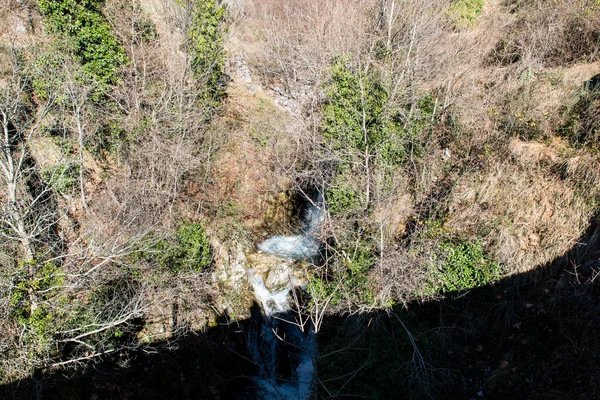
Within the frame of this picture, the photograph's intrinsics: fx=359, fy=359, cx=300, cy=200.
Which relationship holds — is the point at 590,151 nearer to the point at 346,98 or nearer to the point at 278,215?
the point at 346,98

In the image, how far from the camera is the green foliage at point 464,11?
45.0 ft

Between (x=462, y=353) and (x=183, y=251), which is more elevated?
(x=183, y=251)

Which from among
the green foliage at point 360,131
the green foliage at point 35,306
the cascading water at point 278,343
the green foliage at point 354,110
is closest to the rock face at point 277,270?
the cascading water at point 278,343

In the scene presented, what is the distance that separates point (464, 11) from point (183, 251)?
44.4 ft

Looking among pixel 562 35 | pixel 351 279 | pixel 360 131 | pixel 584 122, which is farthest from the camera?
pixel 562 35

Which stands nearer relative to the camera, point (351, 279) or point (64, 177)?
point (351, 279)

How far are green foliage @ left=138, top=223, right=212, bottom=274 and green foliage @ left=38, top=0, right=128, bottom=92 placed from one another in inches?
216

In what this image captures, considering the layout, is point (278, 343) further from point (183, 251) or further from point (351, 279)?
point (183, 251)

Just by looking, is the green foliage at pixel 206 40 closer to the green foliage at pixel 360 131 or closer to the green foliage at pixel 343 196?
the green foliage at pixel 360 131

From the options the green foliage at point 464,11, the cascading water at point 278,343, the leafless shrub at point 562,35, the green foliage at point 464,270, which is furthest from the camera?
the green foliage at point 464,11

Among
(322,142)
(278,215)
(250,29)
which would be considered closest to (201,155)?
(278,215)

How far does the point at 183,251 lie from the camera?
35.4 feet

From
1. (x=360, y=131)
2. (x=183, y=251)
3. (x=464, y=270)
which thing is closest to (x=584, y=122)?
(x=464, y=270)

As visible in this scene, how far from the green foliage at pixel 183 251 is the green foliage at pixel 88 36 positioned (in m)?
5.49
